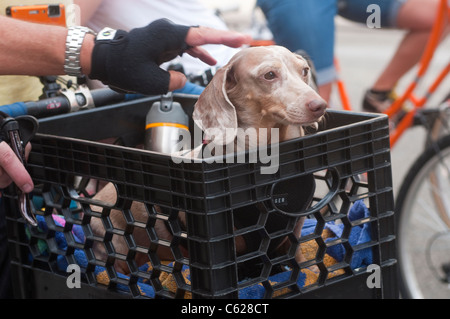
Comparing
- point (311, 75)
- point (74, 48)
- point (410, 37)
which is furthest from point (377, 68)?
point (74, 48)

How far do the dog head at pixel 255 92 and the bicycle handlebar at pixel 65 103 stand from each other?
0.48 m

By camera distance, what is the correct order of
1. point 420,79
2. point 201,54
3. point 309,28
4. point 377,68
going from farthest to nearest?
point 377,68 → point 420,79 → point 309,28 → point 201,54

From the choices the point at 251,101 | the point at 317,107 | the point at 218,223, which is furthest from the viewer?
the point at 251,101

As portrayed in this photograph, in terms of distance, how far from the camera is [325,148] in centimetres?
181

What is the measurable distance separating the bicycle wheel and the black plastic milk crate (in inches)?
41.9

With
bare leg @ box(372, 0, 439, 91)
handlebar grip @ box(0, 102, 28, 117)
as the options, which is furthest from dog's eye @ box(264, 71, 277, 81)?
bare leg @ box(372, 0, 439, 91)

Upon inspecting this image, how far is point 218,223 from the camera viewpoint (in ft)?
5.55

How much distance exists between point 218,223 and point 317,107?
1.42ft

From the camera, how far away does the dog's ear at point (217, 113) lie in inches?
80.4

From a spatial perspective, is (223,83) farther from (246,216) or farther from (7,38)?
(7,38)

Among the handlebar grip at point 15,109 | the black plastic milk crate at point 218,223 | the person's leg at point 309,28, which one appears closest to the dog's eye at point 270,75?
the black plastic milk crate at point 218,223

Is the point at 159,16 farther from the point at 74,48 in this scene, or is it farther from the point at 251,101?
the point at 74,48

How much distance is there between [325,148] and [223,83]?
42 centimetres

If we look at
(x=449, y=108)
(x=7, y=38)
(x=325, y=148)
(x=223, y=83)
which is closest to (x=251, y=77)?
(x=223, y=83)
